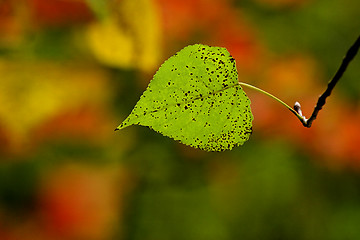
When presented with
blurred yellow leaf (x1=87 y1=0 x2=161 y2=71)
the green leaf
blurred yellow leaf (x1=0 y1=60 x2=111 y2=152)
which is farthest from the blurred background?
the green leaf

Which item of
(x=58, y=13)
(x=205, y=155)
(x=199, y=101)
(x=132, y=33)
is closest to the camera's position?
(x=199, y=101)

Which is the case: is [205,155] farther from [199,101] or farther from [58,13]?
[199,101]

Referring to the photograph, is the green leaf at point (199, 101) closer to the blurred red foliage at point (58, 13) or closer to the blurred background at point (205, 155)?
the blurred red foliage at point (58, 13)

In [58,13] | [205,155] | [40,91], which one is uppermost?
[58,13]

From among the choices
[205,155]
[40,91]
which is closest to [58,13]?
[40,91]

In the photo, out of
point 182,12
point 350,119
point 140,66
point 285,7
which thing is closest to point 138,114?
point 140,66

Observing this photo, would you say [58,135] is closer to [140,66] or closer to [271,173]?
[271,173]
